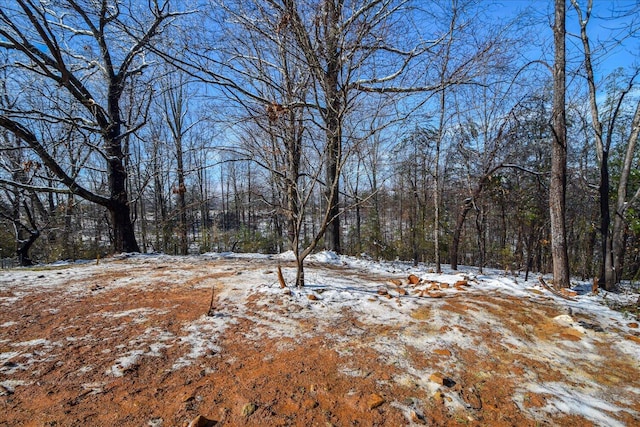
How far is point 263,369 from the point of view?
1867 mm

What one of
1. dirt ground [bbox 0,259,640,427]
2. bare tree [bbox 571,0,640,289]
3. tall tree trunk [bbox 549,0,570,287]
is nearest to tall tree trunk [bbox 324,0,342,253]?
dirt ground [bbox 0,259,640,427]

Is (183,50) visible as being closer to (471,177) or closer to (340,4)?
(340,4)

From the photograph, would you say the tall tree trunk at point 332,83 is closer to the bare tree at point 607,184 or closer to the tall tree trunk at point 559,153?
the tall tree trunk at point 559,153

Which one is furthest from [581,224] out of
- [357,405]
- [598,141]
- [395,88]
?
[357,405]

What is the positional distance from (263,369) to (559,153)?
496 cm

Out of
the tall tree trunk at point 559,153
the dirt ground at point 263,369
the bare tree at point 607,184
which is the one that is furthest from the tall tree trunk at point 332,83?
the bare tree at point 607,184

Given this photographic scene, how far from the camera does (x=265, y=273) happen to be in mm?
4324

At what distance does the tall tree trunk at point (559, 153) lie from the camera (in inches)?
170

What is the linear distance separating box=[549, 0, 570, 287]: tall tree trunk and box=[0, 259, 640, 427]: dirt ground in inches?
73.0

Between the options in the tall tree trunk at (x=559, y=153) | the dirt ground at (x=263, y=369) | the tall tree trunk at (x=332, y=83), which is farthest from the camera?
the tall tree trunk at (x=559, y=153)

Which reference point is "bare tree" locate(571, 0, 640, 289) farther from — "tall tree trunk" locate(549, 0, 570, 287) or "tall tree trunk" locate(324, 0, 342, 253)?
"tall tree trunk" locate(324, 0, 342, 253)

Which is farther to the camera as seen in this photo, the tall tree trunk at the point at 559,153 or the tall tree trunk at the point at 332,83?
the tall tree trunk at the point at 559,153

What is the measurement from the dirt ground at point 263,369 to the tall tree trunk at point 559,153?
186cm

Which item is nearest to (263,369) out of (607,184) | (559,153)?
(559,153)
